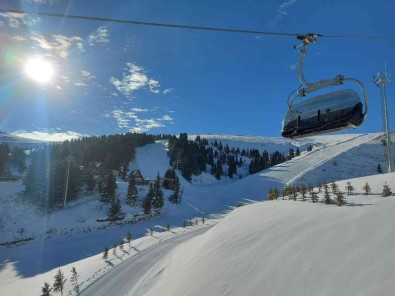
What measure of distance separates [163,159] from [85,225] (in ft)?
251

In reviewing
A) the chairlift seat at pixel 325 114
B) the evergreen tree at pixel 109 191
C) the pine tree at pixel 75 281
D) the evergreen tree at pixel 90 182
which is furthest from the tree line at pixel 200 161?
the chairlift seat at pixel 325 114

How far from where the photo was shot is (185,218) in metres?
60.2

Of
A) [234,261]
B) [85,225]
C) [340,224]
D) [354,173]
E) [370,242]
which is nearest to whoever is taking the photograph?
[370,242]

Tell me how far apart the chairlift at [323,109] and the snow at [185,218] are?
4.69m

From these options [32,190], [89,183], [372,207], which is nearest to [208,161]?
[89,183]

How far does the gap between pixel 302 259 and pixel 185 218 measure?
4808cm

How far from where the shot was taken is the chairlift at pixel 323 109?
1033 centimetres

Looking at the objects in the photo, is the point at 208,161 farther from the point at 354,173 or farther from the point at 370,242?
the point at 370,242

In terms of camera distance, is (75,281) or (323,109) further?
(75,281)

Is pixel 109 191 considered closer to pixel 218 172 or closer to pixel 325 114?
pixel 325 114

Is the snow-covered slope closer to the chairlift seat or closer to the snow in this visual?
the snow

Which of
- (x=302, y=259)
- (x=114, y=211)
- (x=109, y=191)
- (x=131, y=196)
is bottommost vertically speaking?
(x=114, y=211)

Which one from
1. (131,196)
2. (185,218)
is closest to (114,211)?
(131,196)

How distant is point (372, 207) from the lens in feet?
55.2
